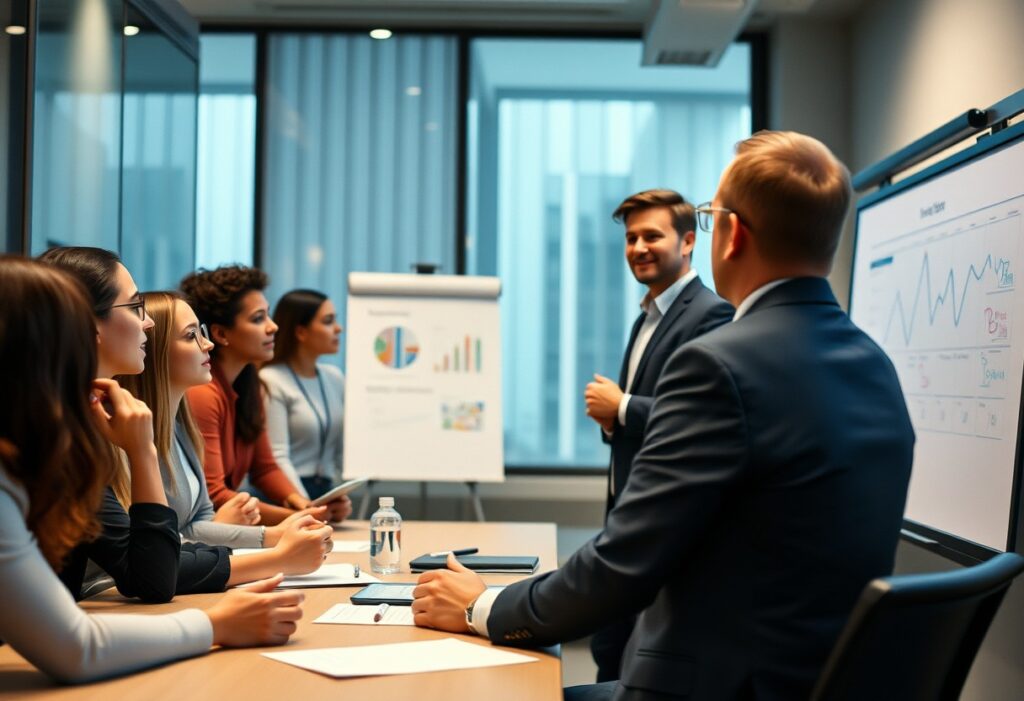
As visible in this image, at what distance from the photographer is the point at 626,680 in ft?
4.51

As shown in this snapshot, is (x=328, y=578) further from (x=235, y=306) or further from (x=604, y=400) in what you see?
(x=235, y=306)

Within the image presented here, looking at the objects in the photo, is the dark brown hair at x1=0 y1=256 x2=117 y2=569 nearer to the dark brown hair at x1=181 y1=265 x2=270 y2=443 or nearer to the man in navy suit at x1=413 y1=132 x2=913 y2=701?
the man in navy suit at x1=413 y1=132 x2=913 y2=701

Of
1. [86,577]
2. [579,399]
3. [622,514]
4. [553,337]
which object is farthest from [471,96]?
[622,514]

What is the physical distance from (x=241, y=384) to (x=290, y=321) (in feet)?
3.54

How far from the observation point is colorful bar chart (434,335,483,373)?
4734mm

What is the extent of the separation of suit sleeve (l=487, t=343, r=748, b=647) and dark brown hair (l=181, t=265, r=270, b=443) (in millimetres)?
2094

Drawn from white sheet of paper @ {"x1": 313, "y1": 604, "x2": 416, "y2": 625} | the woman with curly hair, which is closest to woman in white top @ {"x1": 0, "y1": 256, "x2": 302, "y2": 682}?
white sheet of paper @ {"x1": 313, "y1": 604, "x2": 416, "y2": 625}

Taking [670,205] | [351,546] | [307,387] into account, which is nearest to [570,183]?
[307,387]

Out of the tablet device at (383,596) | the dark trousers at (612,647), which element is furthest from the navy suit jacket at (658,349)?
the tablet device at (383,596)

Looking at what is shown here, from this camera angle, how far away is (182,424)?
2516mm

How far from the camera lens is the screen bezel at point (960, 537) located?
2352 millimetres

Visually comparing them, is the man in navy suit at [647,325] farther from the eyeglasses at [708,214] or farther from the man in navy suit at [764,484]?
the man in navy suit at [764,484]

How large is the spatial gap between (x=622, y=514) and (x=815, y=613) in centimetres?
27

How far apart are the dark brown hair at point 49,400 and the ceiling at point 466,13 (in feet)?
14.0
